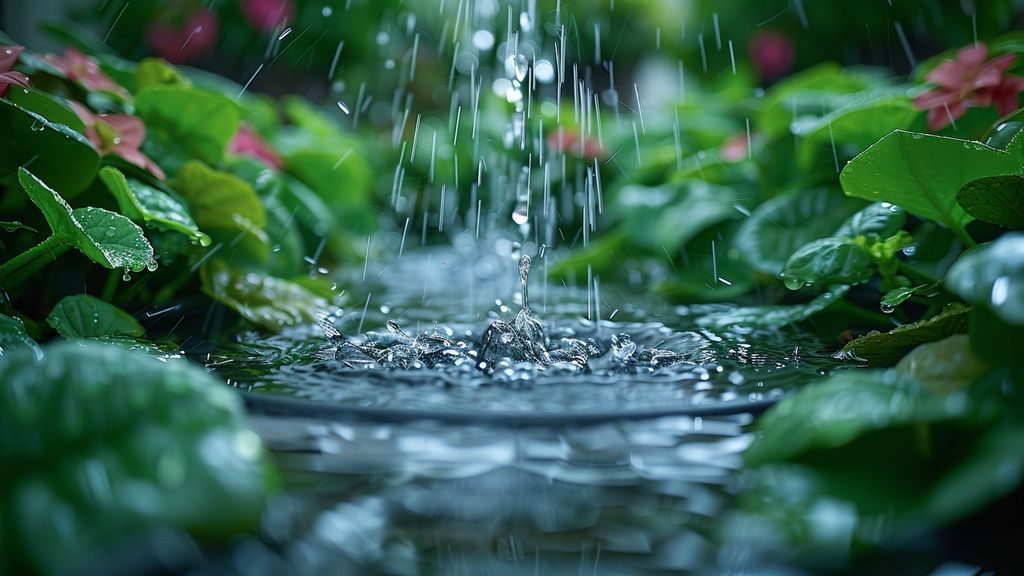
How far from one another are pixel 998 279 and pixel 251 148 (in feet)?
3.43

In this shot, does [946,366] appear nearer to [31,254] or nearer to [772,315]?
[772,315]

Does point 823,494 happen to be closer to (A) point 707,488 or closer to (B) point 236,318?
(A) point 707,488

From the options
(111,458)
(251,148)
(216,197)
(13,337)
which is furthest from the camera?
(251,148)

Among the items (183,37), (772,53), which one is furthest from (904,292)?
(183,37)

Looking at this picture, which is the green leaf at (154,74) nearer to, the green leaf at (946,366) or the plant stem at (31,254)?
the plant stem at (31,254)

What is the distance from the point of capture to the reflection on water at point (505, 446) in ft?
1.30

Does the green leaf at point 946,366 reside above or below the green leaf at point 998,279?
below

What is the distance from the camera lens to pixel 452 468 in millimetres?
471

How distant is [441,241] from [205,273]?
0.84 meters

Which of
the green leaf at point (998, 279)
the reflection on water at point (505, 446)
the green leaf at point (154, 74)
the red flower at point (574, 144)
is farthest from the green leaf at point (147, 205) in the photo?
the red flower at point (574, 144)

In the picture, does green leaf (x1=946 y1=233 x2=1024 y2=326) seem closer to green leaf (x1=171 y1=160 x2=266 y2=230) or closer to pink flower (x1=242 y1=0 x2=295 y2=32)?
green leaf (x1=171 y1=160 x2=266 y2=230)

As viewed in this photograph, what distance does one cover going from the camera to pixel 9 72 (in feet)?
2.43

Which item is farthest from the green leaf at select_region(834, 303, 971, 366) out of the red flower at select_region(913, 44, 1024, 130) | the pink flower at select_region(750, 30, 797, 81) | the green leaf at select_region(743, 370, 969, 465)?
the pink flower at select_region(750, 30, 797, 81)

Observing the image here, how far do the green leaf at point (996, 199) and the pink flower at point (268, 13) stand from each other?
190cm
